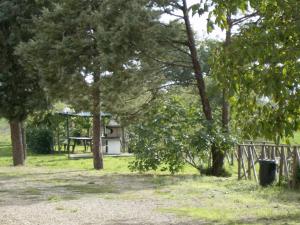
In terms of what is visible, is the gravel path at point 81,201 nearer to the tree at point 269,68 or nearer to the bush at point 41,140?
the tree at point 269,68

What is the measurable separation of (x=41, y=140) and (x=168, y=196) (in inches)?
913

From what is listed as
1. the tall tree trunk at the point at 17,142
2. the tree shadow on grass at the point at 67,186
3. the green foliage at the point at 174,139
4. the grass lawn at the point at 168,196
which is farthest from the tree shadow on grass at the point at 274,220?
the tall tree trunk at the point at 17,142

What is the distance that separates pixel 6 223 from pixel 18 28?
12671 millimetres

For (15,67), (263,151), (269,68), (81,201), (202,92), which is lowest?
(81,201)

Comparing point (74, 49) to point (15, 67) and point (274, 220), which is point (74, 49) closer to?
point (15, 67)

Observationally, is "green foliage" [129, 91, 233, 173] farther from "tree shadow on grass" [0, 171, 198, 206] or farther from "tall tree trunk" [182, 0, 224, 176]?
"tree shadow on grass" [0, 171, 198, 206]

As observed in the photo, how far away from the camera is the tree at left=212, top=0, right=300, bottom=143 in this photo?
14.2 ft

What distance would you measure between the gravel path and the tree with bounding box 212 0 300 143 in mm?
3662

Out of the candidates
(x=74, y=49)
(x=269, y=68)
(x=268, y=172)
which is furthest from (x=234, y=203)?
(x=74, y=49)

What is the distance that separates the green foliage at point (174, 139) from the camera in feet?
53.8

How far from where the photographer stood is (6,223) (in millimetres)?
7926

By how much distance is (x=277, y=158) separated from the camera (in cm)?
1474

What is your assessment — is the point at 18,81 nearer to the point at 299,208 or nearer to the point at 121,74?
the point at 121,74

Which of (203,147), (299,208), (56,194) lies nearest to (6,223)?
(56,194)
